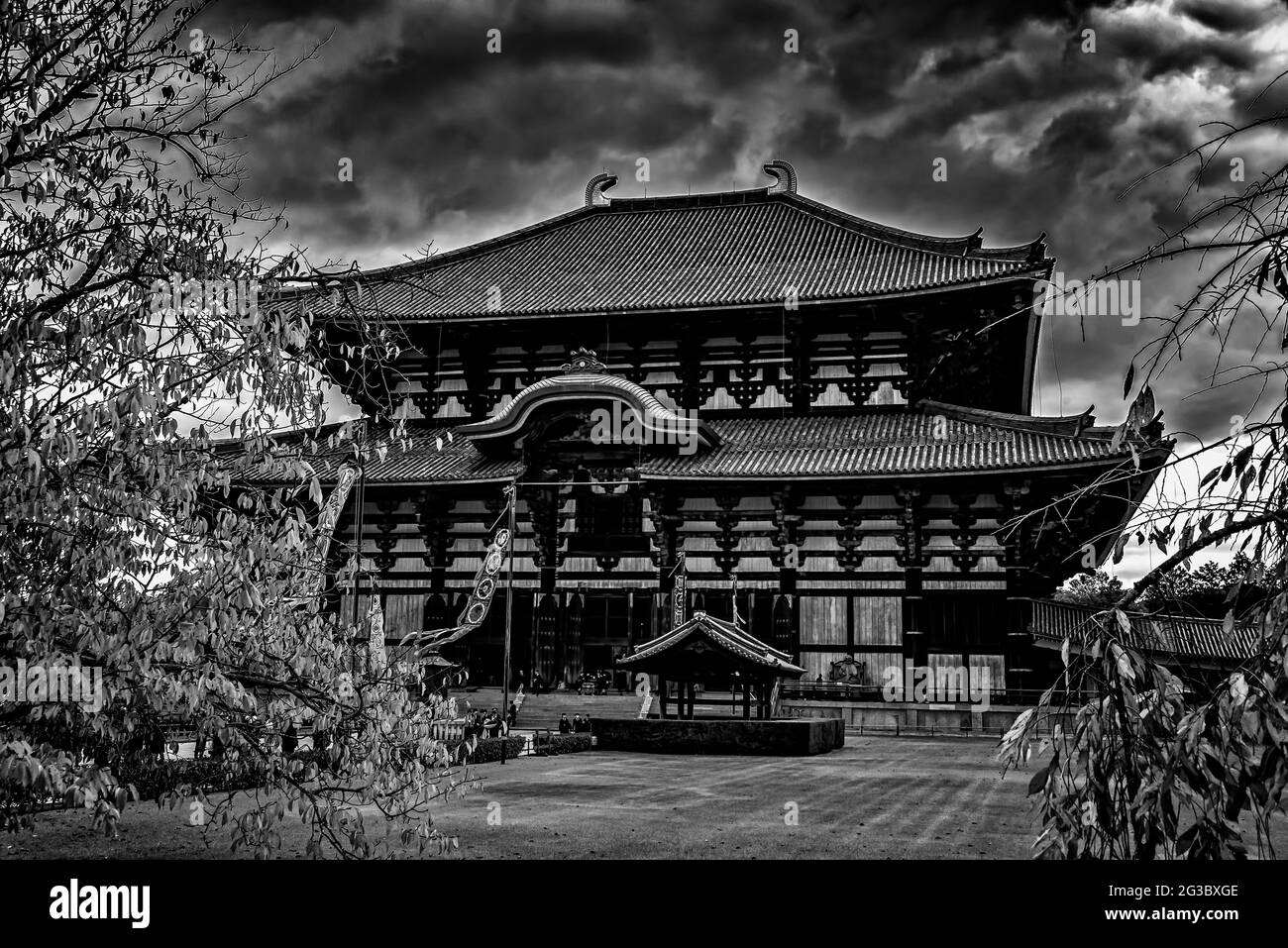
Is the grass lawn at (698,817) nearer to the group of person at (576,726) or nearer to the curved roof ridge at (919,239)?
the group of person at (576,726)

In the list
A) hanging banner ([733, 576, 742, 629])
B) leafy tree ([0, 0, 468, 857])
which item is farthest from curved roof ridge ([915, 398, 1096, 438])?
leafy tree ([0, 0, 468, 857])

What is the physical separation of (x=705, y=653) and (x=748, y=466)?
344 inches

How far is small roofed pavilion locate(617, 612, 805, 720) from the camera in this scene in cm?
2117

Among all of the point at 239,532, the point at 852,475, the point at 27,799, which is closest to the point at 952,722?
the point at 852,475

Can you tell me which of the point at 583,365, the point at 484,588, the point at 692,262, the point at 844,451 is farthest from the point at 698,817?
the point at 692,262

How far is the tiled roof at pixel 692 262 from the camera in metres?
32.3

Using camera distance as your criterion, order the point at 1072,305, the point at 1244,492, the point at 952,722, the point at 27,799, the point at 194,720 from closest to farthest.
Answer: the point at 1244,492
the point at 1072,305
the point at 194,720
the point at 27,799
the point at 952,722

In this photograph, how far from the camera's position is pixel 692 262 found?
37.5 m

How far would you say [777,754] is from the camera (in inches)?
779

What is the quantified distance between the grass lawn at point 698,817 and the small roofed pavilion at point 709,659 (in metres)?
3.30

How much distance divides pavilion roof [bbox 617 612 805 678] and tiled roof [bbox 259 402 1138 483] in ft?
25.3

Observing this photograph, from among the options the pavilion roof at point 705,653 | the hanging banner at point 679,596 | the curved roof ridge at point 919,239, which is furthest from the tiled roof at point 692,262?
the pavilion roof at point 705,653
